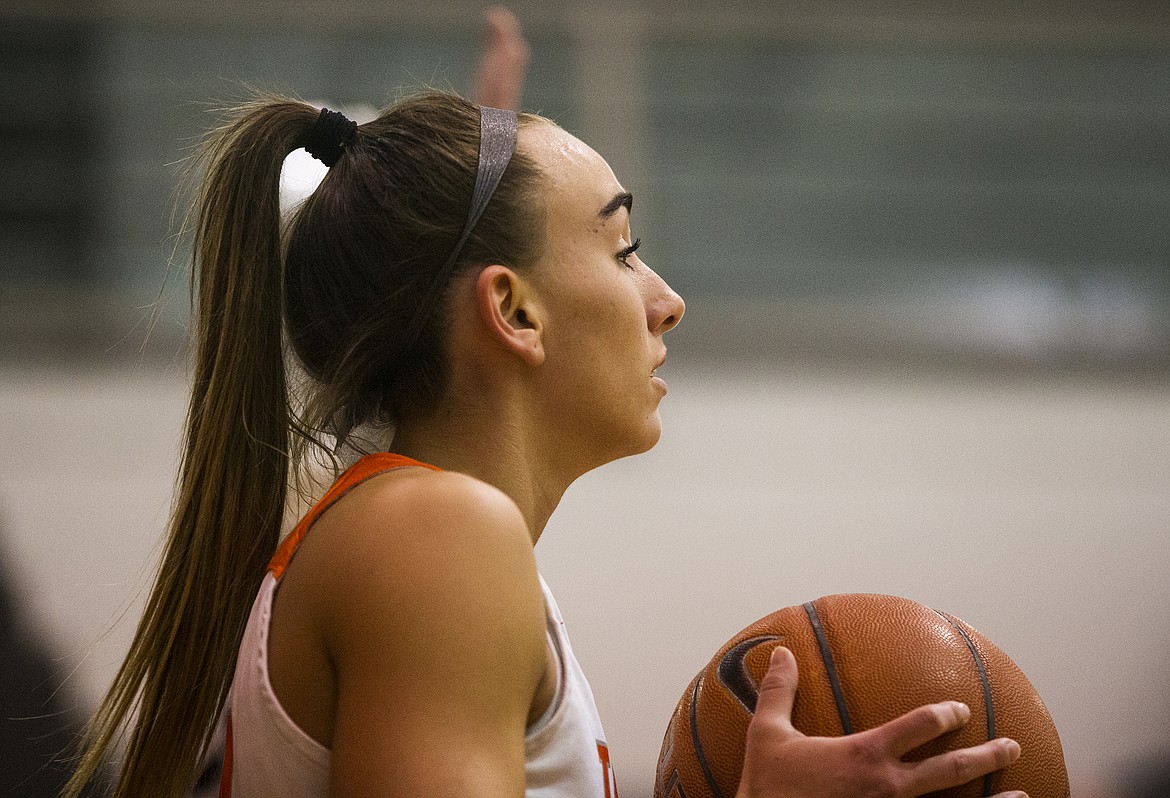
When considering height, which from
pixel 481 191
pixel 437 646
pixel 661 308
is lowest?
pixel 437 646

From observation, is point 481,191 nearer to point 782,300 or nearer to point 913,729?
point 913,729

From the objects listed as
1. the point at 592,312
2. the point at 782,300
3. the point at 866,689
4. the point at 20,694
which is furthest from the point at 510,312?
the point at 782,300

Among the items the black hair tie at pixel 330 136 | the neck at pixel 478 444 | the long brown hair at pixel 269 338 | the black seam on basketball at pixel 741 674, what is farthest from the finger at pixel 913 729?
the black hair tie at pixel 330 136

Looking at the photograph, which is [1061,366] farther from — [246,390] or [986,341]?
[246,390]

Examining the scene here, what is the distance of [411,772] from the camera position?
2.28 feet

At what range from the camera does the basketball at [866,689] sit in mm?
885

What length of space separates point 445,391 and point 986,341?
2660 millimetres

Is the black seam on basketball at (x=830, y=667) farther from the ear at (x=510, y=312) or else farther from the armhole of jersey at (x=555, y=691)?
the ear at (x=510, y=312)

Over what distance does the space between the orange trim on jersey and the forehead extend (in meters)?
0.28

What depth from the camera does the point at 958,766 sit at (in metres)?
0.82

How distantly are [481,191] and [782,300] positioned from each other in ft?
7.87

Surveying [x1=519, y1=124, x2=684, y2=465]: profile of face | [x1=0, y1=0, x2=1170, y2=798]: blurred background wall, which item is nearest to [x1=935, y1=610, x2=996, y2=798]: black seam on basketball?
[x1=519, y1=124, x2=684, y2=465]: profile of face

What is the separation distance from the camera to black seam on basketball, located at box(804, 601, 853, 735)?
2.90 feet

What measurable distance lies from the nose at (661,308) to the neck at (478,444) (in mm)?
167
